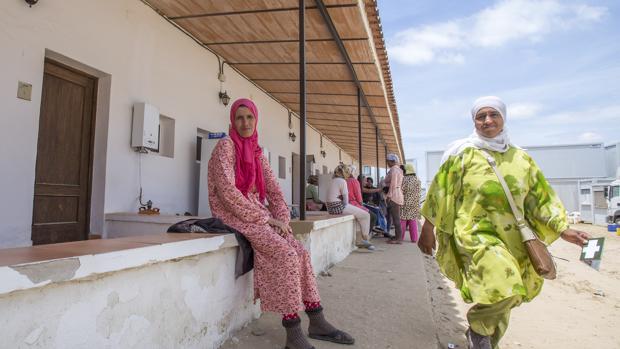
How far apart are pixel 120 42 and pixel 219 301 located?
3.52 m

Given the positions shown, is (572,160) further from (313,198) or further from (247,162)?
(247,162)

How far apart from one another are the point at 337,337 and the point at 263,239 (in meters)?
0.77

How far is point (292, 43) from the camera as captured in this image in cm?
534

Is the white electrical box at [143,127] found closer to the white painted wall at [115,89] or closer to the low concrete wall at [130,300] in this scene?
the white painted wall at [115,89]

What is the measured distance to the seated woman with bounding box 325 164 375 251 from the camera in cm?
572

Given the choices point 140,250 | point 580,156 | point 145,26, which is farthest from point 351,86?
point 580,156

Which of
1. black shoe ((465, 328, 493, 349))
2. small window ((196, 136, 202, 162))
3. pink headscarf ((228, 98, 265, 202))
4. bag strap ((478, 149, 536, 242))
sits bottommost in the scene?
black shoe ((465, 328, 493, 349))

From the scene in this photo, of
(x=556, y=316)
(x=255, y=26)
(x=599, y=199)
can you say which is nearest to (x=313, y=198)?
(x=255, y=26)

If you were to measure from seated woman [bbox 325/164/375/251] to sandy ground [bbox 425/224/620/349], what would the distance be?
114 centimetres

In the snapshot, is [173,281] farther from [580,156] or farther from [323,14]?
[580,156]

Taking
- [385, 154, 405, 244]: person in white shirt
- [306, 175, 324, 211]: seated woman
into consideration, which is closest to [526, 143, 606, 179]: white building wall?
[306, 175, 324, 211]: seated woman

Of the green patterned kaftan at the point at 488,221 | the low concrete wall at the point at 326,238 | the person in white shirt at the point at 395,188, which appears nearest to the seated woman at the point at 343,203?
the low concrete wall at the point at 326,238

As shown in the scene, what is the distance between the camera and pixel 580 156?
105ft

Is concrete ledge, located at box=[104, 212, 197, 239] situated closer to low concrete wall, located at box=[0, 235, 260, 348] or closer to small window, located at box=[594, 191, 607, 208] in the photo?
low concrete wall, located at box=[0, 235, 260, 348]
